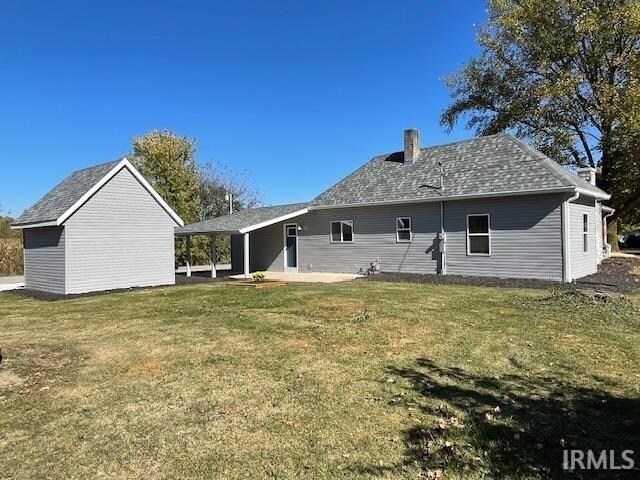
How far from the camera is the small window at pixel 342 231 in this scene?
2023 cm

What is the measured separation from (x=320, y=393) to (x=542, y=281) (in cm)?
1178

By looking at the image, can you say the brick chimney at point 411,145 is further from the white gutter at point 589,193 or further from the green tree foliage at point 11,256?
the green tree foliage at point 11,256

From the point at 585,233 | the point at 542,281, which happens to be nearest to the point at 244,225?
the point at 542,281

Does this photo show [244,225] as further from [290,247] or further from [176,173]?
[176,173]

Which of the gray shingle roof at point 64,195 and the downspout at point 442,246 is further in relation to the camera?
the downspout at point 442,246

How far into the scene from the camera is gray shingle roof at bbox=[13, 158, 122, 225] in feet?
51.4

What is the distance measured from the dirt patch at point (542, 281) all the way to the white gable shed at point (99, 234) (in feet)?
26.4

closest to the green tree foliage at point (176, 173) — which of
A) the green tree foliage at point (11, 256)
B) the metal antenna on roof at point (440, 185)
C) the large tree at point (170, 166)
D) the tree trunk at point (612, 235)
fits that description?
the large tree at point (170, 166)

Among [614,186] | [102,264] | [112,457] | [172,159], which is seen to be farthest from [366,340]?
[172,159]

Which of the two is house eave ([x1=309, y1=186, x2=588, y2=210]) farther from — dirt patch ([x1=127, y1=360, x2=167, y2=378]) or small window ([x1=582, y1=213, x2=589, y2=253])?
dirt patch ([x1=127, y1=360, x2=167, y2=378])

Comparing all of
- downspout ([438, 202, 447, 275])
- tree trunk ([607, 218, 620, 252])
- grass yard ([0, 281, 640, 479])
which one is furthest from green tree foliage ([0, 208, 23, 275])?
tree trunk ([607, 218, 620, 252])

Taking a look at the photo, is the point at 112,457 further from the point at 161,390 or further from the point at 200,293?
the point at 200,293

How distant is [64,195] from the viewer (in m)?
16.7

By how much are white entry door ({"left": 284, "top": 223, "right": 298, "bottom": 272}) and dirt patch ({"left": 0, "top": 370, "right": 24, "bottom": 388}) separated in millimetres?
16201
